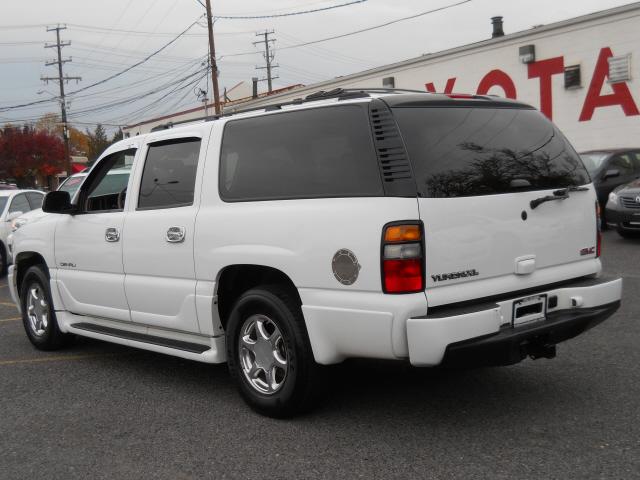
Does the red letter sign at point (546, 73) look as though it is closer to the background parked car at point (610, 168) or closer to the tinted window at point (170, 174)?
the background parked car at point (610, 168)

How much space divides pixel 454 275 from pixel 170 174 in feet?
7.57

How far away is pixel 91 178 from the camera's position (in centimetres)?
591

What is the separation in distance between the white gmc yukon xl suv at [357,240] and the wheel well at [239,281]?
0.03 feet

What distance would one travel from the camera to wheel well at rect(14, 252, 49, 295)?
6.67 meters

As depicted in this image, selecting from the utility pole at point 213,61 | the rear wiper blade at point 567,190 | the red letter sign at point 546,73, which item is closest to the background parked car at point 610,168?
the red letter sign at point 546,73

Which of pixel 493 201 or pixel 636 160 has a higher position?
pixel 493 201

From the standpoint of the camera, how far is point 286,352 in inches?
168

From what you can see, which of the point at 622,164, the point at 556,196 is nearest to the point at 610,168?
the point at 622,164

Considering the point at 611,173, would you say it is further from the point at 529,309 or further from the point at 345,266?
the point at 345,266

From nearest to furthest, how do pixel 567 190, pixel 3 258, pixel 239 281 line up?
pixel 567 190, pixel 239 281, pixel 3 258

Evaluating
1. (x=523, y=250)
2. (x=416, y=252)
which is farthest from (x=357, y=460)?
(x=523, y=250)

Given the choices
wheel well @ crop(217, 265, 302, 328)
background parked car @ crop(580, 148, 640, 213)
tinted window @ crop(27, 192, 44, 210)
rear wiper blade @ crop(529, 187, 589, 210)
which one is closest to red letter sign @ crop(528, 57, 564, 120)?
background parked car @ crop(580, 148, 640, 213)

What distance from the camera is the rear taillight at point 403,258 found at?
3.70 m

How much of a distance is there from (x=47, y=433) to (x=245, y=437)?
1.26 metres
